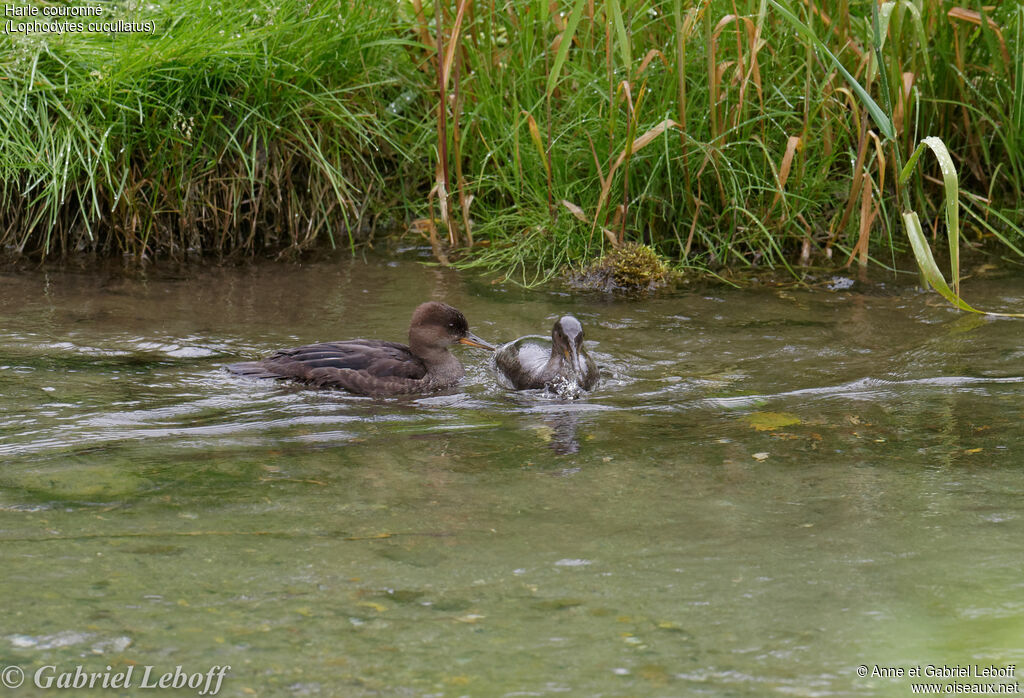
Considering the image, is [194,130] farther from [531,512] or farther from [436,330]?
[531,512]

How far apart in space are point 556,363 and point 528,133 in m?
2.66

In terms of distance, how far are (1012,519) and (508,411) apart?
7.95 feet

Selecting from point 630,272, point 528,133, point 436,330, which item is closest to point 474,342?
point 436,330

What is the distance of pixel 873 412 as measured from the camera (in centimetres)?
511

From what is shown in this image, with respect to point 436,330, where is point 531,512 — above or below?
below

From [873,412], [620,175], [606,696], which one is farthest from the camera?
[620,175]

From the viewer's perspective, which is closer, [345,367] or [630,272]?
[345,367]

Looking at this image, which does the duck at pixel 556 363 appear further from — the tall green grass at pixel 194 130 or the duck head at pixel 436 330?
the tall green grass at pixel 194 130

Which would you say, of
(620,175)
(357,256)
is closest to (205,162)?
(357,256)

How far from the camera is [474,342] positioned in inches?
247

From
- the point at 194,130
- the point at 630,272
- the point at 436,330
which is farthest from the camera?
the point at 194,130

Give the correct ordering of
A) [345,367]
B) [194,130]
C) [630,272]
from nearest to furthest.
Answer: [345,367] < [630,272] < [194,130]

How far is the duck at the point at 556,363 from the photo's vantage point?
5.76 m

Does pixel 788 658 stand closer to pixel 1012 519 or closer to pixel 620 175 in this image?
pixel 1012 519
